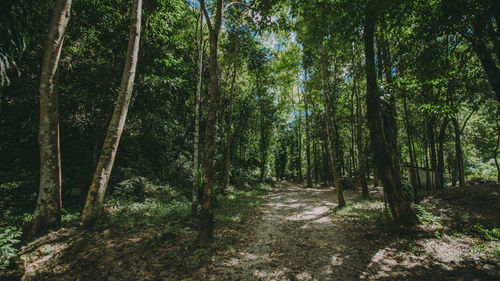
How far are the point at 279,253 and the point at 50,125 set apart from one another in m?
7.29

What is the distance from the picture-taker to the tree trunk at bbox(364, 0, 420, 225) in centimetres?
609

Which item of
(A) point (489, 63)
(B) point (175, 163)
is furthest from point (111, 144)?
(A) point (489, 63)

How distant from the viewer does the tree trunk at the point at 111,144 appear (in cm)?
529

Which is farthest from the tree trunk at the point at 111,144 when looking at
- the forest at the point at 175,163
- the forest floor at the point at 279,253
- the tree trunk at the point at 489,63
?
the tree trunk at the point at 489,63

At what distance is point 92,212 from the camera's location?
208 inches

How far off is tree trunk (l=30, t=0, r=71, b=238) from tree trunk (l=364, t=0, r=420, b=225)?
30.7 feet

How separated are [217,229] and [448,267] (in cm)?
592

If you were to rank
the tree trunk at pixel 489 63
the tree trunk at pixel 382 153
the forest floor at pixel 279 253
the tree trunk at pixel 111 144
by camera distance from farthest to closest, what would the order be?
the tree trunk at pixel 382 153 < the tree trunk at pixel 489 63 < the tree trunk at pixel 111 144 < the forest floor at pixel 279 253

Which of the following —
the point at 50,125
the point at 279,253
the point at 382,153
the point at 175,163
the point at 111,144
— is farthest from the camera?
the point at 175,163

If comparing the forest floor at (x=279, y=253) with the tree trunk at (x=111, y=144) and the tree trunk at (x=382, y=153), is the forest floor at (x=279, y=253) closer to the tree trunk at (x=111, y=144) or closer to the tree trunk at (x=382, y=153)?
the tree trunk at (x=382, y=153)

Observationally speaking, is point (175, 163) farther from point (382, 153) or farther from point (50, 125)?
point (382, 153)

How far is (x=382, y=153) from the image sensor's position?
250 inches

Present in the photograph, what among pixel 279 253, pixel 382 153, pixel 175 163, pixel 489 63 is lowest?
pixel 279 253

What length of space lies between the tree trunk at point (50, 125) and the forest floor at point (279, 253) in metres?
0.80
